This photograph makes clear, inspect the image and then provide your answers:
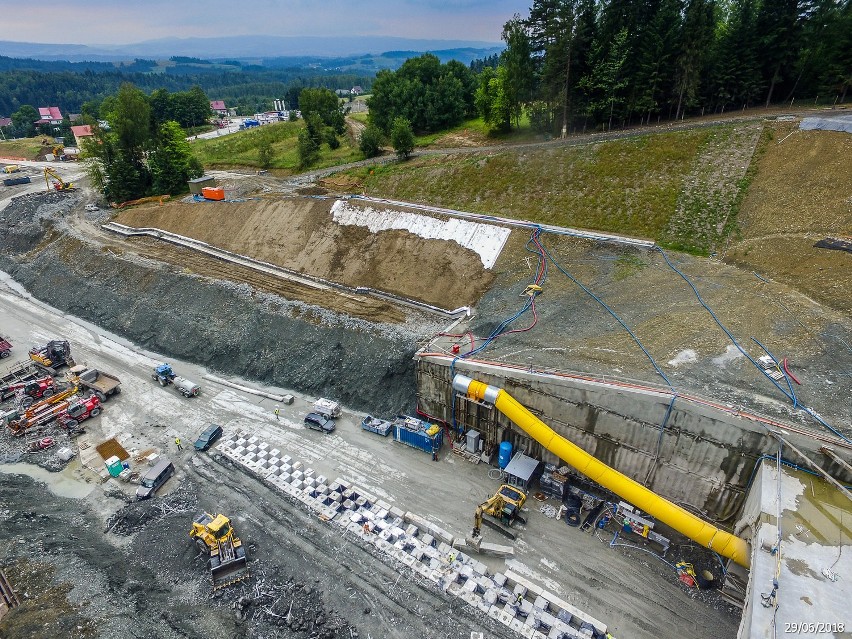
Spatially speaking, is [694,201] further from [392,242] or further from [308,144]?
[308,144]

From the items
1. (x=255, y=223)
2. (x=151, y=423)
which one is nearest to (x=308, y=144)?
(x=255, y=223)

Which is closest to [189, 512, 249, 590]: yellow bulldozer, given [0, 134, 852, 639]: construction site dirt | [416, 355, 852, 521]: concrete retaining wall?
[0, 134, 852, 639]: construction site dirt

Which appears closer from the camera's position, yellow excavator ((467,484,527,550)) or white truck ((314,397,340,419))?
yellow excavator ((467,484,527,550))

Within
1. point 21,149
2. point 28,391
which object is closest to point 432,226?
point 28,391

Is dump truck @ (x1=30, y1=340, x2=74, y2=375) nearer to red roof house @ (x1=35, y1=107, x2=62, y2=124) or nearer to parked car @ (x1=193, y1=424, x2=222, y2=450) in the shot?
parked car @ (x1=193, y1=424, x2=222, y2=450)

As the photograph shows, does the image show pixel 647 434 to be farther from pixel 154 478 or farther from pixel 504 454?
pixel 154 478

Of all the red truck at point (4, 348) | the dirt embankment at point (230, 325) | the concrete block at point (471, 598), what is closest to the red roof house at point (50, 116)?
the dirt embankment at point (230, 325)
